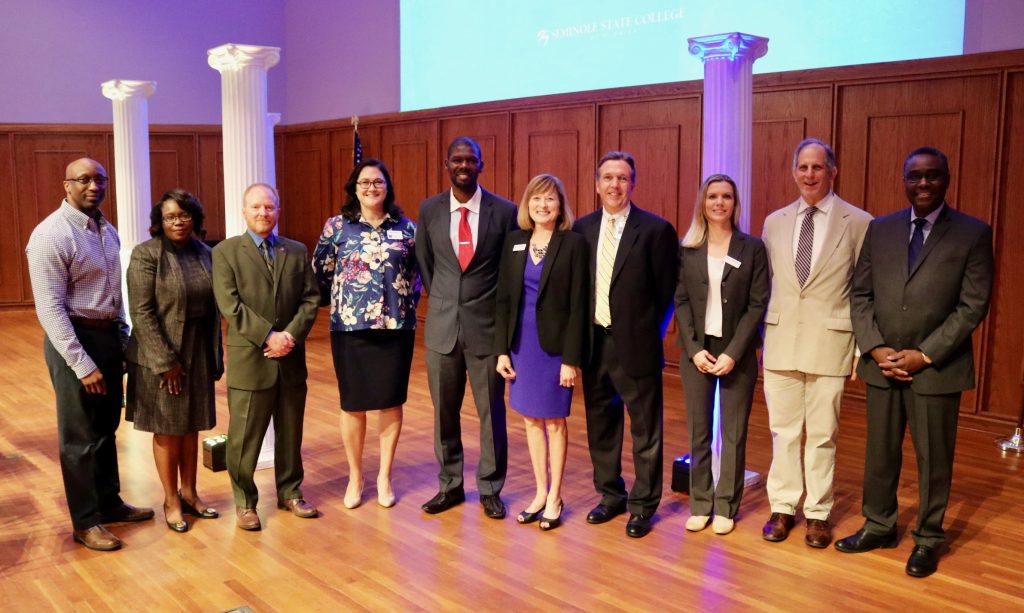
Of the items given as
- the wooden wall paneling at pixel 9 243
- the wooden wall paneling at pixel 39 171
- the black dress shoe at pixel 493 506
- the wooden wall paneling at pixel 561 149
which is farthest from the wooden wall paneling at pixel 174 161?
the black dress shoe at pixel 493 506

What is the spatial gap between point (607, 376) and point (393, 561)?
119 cm

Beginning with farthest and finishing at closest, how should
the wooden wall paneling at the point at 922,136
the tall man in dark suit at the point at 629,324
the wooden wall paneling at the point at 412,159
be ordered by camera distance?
→ the wooden wall paneling at the point at 412,159 → the wooden wall paneling at the point at 922,136 → the tall man in dark suit at the point at 629,324

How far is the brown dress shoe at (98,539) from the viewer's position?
3.85 metres

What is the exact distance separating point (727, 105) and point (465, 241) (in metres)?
1.48

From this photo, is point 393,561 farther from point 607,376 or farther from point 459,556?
point 607,376

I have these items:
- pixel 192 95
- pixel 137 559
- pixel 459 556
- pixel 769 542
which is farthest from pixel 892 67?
pixel 192 95

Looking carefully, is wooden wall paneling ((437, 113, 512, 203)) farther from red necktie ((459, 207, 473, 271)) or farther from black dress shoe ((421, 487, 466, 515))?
black dress shoe ((421, 487, 466, 515))

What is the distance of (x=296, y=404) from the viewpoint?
4.23m

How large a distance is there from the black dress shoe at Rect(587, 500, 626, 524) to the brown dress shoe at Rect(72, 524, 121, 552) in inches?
79.6

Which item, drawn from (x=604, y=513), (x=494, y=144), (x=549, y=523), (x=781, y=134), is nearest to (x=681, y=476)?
(x=604, y=513)

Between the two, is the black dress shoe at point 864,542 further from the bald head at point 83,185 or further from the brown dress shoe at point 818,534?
the bald head at point 83,185

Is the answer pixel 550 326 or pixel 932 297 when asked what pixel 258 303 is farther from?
pixel 932 297

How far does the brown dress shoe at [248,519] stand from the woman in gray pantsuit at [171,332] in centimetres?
24

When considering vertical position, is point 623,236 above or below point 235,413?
above
